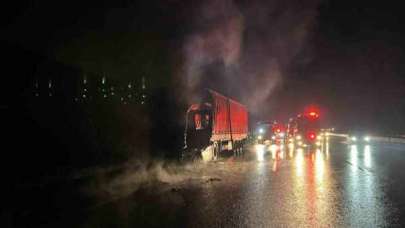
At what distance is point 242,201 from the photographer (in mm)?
10898

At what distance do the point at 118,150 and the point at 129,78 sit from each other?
172 inches

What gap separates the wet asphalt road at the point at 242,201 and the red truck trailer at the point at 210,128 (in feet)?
16.7

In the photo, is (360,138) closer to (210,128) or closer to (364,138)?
(364,138)

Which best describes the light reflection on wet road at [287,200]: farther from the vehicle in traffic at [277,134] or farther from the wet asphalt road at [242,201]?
the vehicle in traffic at [277,134]

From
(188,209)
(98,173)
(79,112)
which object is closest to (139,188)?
(98,173)

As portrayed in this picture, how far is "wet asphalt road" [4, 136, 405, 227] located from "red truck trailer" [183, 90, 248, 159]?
5089mm

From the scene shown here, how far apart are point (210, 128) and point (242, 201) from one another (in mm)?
13922

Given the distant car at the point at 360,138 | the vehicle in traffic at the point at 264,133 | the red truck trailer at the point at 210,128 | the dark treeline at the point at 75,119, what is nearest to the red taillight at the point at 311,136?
the red truck trailer at the point at 210,128

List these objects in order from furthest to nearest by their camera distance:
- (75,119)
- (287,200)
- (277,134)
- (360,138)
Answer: (277,134) < (360,138) < (75,119) < (287,200)

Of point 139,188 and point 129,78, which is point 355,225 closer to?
point 139,188

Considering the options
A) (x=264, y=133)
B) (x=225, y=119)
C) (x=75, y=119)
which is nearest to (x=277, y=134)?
(x=264, y=133)

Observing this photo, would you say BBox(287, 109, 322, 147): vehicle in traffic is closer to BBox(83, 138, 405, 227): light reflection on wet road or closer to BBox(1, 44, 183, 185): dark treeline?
BBox(1, 44, 183, 185): dark treeline

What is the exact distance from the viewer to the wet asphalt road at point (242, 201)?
28.0 ft

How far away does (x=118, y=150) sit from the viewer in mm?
19969
